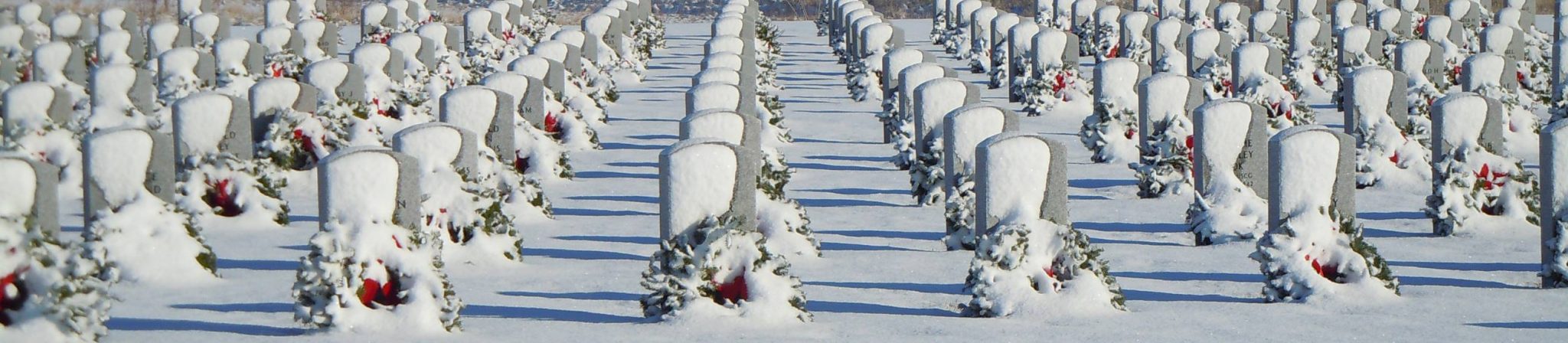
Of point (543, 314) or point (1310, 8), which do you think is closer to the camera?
point (543, 314)

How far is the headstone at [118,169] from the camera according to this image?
35.0ft

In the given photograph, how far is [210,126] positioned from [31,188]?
3.41 metres

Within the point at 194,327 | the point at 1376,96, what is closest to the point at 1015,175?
the point at 194,327

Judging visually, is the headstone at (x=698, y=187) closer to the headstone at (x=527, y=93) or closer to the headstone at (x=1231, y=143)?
the headstone at (x=1231, y=143)

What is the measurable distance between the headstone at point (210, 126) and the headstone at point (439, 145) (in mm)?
1829

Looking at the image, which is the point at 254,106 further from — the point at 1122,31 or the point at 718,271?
the point at 1122,31

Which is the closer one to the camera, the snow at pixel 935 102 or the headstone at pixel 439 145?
the headstone at pixel 439 145

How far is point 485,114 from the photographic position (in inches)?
531

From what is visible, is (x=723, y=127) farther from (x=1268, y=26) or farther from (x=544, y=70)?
(x=1268, y=26)

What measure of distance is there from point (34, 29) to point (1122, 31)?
1173 cm

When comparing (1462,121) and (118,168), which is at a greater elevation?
(1462,121)

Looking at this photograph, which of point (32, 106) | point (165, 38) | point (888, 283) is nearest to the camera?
point (888, 283)

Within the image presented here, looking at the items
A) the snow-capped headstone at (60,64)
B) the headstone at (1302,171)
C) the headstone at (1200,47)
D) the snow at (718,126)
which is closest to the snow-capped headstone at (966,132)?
the snow at (718,126)

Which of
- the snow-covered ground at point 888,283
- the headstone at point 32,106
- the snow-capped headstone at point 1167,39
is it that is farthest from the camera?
the snow-capped headstone at point 1167,39
